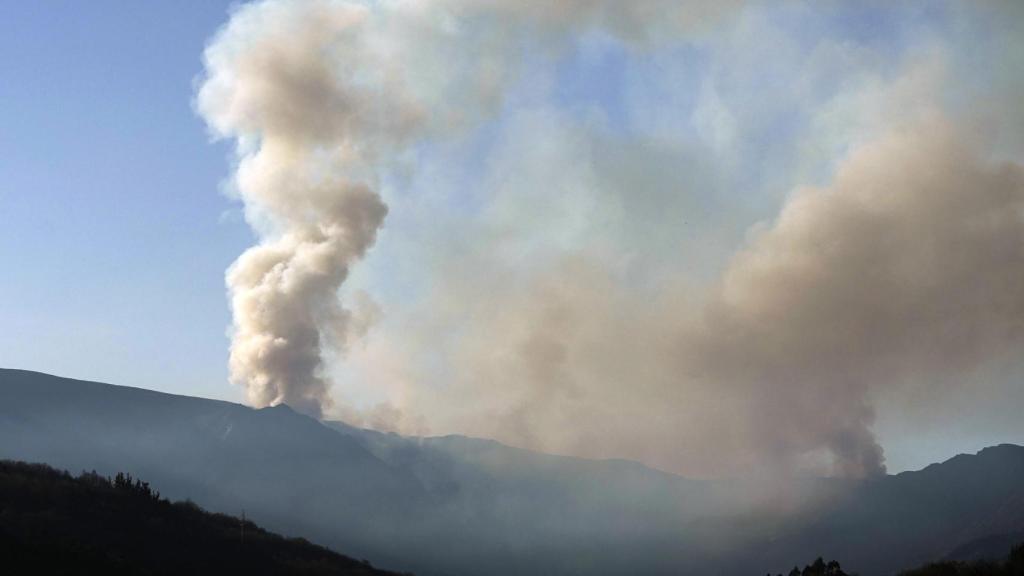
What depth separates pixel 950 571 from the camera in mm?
37406

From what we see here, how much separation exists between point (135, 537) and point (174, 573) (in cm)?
475

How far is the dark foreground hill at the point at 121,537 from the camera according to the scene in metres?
36.8

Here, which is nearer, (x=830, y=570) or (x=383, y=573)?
(x=830, y=570)

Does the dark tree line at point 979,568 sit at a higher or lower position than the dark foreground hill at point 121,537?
lower

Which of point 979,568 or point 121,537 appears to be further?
point 121,537

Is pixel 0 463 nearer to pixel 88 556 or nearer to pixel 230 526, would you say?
pixel 230 526

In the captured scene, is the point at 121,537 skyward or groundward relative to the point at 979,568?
skyward

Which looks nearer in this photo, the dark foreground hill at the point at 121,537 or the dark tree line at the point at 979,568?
the dark tree line at the point at 979,568

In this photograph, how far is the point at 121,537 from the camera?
42000 millimetres

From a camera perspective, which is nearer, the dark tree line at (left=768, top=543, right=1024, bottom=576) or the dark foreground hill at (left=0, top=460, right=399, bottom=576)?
the dark tree line at (left=768, top=543, right=1024, bottom=576)

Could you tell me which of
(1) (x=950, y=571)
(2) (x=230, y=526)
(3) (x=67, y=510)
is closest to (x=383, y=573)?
(2) (x=230, y=526)

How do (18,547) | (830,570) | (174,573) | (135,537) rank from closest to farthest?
(18,547)
(174,573)
(135,537)
(830,570)

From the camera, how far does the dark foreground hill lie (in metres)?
36.8

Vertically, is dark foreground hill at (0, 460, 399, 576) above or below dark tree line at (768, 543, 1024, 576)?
above
